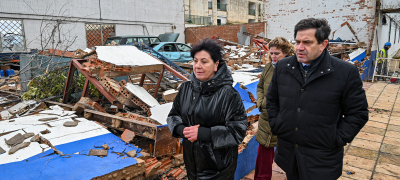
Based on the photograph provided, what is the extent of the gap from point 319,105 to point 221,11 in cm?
3321

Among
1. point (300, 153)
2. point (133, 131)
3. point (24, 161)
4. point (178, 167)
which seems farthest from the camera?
point (133, 131)

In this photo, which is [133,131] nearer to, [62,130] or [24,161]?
[62,130]

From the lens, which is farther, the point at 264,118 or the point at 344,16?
the point at 344,16

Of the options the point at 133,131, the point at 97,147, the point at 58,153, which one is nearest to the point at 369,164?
the point at 133,131

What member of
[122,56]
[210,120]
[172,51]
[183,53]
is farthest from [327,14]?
[210,120]

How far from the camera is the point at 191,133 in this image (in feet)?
5.75

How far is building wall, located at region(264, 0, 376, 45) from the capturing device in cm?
1369

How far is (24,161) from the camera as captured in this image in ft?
8.69

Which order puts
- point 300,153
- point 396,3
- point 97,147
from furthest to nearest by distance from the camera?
point 396,3
point 97,147
point 300,153

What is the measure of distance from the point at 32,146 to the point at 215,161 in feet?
8.07

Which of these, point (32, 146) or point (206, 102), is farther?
point (32, 146)

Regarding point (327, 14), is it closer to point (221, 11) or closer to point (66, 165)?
point (66, 165)

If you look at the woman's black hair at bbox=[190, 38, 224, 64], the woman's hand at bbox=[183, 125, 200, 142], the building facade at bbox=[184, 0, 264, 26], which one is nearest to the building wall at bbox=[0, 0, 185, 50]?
the building facade at bbox=[184, 0, 264, 26]

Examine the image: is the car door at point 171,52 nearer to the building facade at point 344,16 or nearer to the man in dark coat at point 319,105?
the building facade at point 344,16
